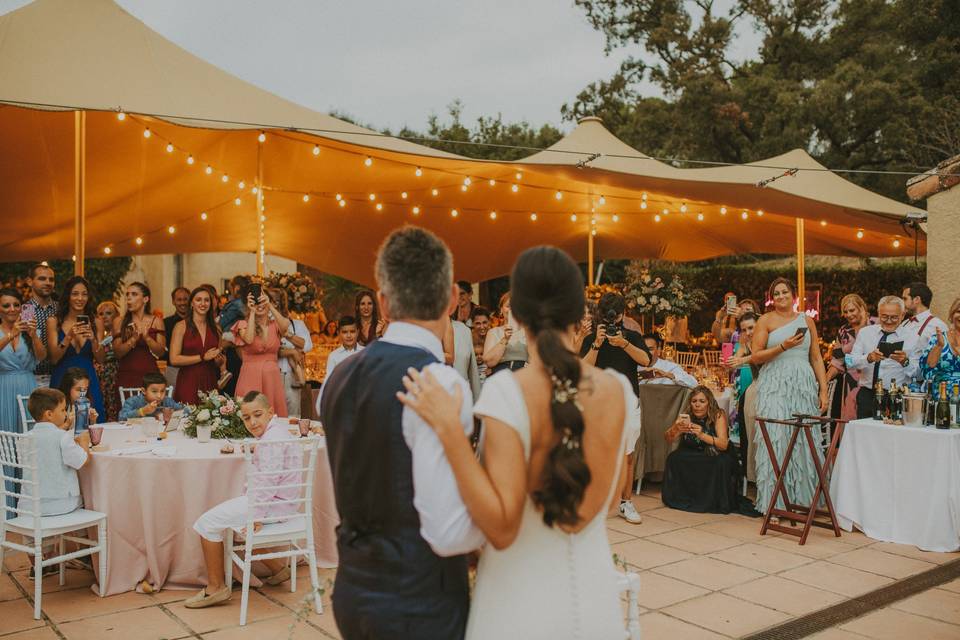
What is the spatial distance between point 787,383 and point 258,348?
363 centimetres

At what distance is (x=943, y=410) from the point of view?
15.1ft

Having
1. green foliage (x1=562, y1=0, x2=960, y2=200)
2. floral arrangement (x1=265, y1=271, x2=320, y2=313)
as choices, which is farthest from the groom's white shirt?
green foliage (x1=562, y1=0, x2=960, y2=200)

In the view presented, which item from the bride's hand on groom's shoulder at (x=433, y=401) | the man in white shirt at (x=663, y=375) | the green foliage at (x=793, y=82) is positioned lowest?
the man in white shirt at (x=663, y=375)

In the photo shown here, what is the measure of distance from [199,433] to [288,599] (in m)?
1.02

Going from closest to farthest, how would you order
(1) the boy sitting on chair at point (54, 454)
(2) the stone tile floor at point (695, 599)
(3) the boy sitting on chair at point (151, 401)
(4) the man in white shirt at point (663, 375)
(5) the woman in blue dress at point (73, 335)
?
(2) the stone tile floor at point (695, 599) → (1) the boy sitting on chair at point (54, 454) → (3) the boy sitting on chair at point (151, 401) → (5) the woman in blue dress at point (73, 335) → (4) the man in white shirt at point (663, 375)

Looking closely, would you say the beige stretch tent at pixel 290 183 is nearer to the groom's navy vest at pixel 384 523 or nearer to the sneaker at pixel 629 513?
the sneaker at pixel 629 513

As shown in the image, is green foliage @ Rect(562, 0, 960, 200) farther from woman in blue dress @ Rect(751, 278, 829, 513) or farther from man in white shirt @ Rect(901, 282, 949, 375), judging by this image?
woman in blue dress @ Rect(751, 278, 829, 513)

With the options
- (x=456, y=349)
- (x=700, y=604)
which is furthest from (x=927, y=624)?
(x=456, y=349)

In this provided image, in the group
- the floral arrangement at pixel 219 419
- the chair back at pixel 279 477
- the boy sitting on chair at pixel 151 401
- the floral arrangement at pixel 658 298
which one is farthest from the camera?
the floral arrangement at pixel 658 298

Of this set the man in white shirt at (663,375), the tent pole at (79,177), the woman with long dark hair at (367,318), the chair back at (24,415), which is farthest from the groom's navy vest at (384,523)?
the tent pole at (79,177)

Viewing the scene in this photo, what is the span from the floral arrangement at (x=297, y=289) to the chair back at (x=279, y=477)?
316 cm

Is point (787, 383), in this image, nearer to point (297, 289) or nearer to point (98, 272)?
point (297, 289)

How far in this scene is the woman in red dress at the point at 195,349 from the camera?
5.42 meters

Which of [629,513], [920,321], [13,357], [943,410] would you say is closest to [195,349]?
[13,357]
